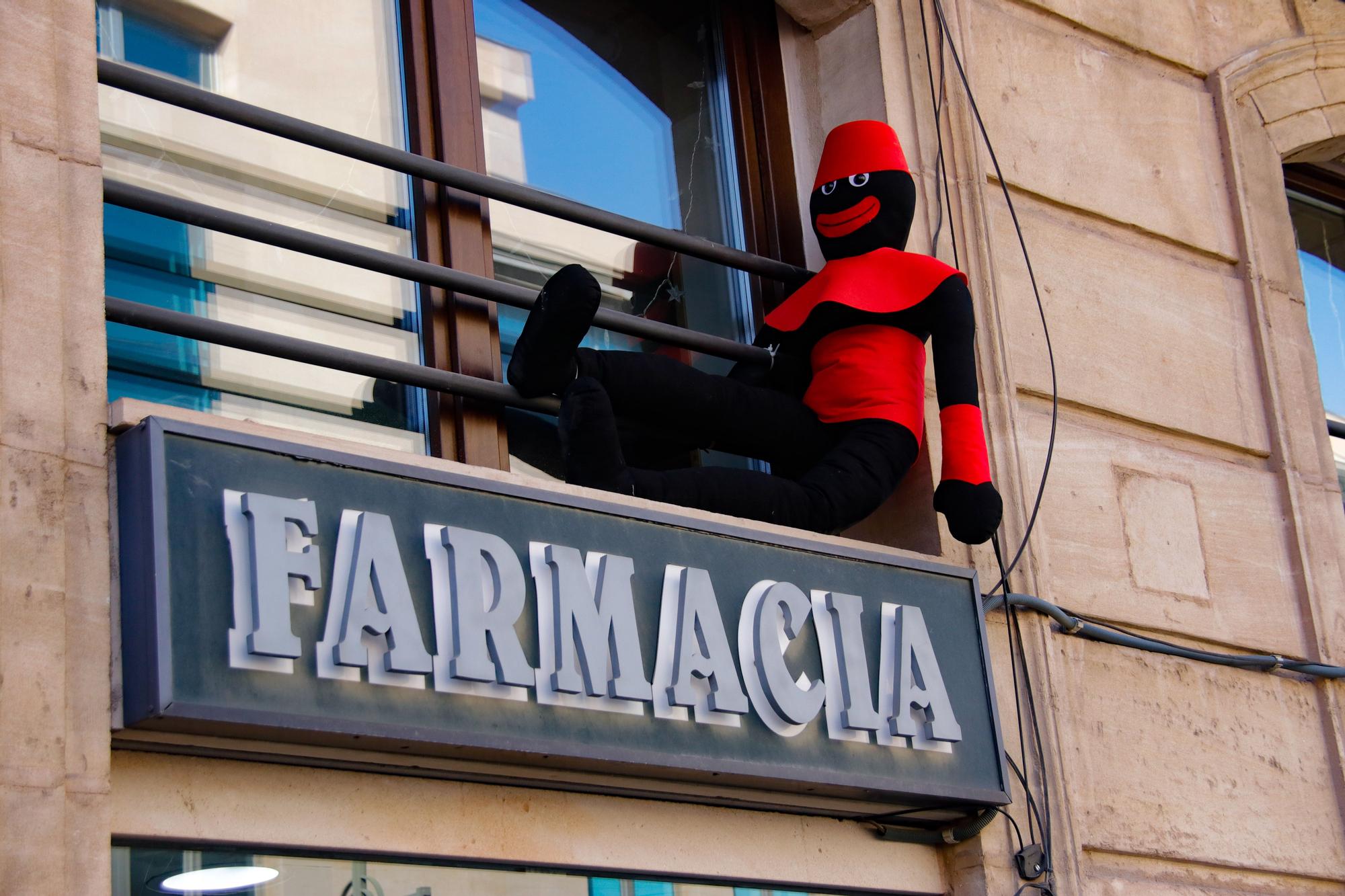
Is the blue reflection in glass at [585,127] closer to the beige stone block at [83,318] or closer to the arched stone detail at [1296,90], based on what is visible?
the beige stone block at [83,318]

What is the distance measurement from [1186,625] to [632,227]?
210cm

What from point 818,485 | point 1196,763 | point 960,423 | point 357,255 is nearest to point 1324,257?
point 1196,763

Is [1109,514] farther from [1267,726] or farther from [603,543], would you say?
[603,543]

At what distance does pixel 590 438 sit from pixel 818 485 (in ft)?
2.54

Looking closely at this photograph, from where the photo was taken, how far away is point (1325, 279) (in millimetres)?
7730

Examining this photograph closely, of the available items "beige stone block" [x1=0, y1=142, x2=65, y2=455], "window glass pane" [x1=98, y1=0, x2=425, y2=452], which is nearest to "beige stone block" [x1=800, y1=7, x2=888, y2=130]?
"window glass pane" [x1=98, y1=0, x2=425, y2=452]

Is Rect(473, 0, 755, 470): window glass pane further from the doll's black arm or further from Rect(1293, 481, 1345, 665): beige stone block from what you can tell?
Rect(1293, 481, 1345, 665): beige stone block

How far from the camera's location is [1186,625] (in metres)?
5.71

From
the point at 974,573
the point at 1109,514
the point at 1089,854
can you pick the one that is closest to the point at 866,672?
the point at 974,573

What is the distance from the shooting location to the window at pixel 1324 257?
7.54 m

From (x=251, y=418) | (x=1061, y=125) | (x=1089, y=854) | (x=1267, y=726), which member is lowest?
(x=1089, y=854)

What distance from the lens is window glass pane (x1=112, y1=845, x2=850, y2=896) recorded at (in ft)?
12.0

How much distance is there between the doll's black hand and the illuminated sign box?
0.51 ft

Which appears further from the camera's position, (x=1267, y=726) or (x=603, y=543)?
(x=1267, y=726)
